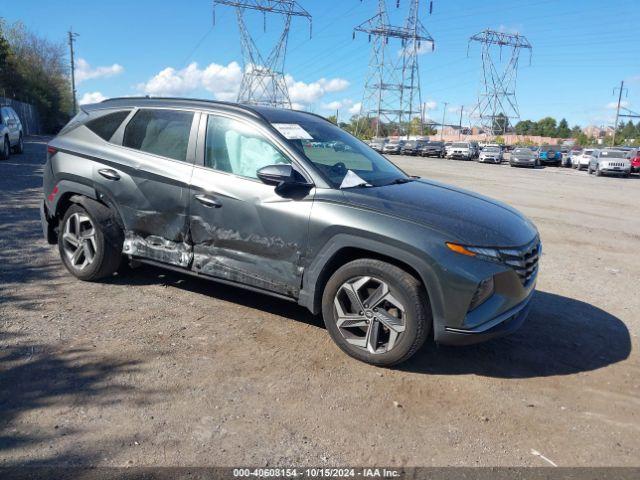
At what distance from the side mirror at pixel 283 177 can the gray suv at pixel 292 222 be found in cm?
1

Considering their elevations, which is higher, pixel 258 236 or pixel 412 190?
pixel 412 190

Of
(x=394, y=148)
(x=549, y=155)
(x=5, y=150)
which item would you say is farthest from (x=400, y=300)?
(x=394, y=148)

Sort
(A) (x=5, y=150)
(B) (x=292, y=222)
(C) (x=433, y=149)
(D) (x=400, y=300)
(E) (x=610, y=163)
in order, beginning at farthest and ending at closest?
(C) (x=433, y=149) → (E) (x=610, y=163) → (A) (x=5, y=150) → (B) (x=292, y=222) → (D) (x=400, y=300)

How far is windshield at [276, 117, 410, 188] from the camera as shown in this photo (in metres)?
4.22

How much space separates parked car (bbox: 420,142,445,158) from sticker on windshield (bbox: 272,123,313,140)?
1984 inches

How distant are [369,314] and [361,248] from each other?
1.54 feet

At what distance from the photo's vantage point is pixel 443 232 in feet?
11.5

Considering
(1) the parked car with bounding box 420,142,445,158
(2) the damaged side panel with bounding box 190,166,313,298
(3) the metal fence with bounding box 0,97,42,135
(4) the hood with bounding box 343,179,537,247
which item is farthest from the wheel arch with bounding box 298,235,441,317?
(1) the parked car with bounding box 420,142,445,158

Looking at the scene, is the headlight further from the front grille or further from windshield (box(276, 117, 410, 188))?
windshield (box(276, 117, 410, 188))

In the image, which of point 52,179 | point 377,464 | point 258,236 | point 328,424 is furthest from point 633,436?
point 52,179

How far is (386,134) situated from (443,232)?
8650cm

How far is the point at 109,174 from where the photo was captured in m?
4.79

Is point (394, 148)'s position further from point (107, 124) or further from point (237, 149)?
point (237, 149)

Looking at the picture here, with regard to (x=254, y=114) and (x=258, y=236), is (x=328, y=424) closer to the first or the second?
(x=258, y=236)
